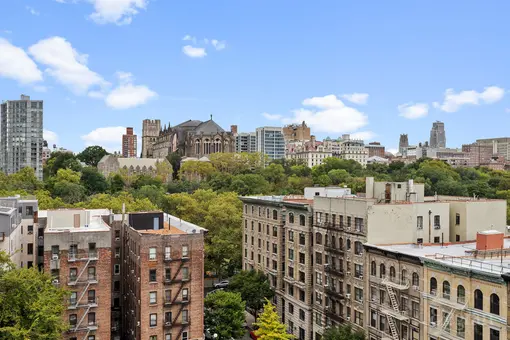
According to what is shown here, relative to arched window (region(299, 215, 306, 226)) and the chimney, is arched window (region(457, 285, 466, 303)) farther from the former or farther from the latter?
arched window (region(299, 215, 306, 226))

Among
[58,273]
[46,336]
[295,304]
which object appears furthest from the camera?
[295,304]

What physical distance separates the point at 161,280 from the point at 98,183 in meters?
104

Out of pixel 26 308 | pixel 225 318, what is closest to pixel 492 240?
pixel 225 318

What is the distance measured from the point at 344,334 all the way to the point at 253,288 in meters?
18.9

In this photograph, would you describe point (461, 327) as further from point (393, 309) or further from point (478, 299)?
point (393, 309)

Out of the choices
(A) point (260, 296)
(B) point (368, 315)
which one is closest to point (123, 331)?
(A) point (260, 296)

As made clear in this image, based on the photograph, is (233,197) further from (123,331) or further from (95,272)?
(95,272)

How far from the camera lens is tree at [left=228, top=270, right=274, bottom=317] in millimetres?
62219

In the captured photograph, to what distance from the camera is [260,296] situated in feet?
205

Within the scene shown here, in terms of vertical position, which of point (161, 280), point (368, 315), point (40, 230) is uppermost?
point (40, 230)

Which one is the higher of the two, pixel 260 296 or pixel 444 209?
pixel 444 209

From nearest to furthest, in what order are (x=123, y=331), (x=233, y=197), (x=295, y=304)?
(x=123, y=331)
(x=295, y=304)
(x=233, y=197)

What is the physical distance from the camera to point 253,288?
62500 mm

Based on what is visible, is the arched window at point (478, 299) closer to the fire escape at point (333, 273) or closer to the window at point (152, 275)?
the fire escape at point (333, 273)
